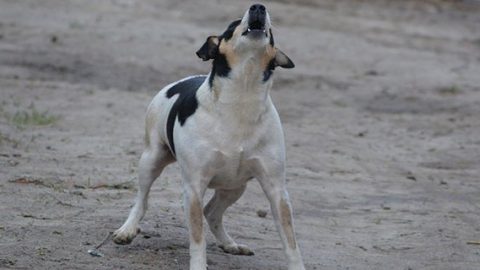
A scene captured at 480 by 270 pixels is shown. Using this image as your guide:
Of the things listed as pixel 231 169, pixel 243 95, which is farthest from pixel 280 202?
pixel 243 95

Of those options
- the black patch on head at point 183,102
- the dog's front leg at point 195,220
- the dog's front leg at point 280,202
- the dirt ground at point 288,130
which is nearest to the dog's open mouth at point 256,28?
the black patch on head at point 183,102

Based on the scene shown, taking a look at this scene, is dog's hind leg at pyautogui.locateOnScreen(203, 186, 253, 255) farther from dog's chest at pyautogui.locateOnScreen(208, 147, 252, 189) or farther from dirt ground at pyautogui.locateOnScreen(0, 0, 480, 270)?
dog's chest at pyautogui.locateOnScreen(208, 147, 252, 189)

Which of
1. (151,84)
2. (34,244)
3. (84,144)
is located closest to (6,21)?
(151,84)

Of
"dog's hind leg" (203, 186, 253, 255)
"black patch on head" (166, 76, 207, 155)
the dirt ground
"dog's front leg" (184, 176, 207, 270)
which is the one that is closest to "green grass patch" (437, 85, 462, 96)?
the dirt ground

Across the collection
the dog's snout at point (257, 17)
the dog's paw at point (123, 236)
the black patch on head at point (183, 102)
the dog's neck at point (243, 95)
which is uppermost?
the dog's snout at point (257, 17)

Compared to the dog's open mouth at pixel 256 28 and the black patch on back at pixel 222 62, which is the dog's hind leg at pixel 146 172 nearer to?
the black patch on back at pixel 222 62

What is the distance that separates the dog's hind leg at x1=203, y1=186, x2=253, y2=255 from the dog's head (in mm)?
1006

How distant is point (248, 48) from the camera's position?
6.05m

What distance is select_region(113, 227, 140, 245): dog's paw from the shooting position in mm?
6750

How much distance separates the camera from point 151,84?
45.6 feet

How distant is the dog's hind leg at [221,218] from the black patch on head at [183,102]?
56cm

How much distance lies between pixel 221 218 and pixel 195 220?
820 mm

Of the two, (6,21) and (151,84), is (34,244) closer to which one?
(151,84)

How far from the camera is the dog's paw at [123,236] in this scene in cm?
675
